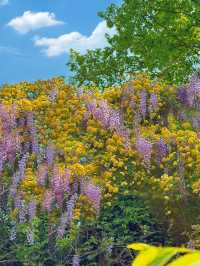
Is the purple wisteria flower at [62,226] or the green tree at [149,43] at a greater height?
the green tree at [149,43]

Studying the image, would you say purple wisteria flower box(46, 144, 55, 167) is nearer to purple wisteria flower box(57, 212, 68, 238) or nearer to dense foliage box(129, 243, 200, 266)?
purple wisteria flower box(57, 212, 68, 238)

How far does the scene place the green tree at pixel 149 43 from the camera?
23219 millimetres

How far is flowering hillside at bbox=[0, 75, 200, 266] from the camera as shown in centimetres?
812

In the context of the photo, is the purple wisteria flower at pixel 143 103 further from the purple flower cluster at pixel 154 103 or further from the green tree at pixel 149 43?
the green tree at pixel 149 43

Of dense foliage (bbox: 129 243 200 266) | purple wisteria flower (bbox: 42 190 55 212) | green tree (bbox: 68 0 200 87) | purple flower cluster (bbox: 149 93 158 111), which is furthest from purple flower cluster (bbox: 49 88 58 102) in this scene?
green tree (bbox: 68 0 200 87)

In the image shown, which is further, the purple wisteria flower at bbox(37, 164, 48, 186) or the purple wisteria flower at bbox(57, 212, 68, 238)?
the purple wisteria flower at bbox(37, 164, 48, 186)

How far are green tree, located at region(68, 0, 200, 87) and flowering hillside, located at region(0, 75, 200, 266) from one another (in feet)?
41.2

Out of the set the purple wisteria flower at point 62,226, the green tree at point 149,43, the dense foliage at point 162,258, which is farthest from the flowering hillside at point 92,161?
the green tree at point 149,43

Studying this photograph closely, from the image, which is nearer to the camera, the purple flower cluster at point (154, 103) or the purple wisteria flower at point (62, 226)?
the purple wisteria flower at point (62, 226)

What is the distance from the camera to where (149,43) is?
2336 centimetres

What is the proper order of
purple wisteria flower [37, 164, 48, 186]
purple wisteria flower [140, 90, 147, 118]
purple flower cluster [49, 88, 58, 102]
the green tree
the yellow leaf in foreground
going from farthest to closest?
the green tree → purple flower cluster [49, 88, 58, 102] → purple wisteria flower [140, 90, 147, 118] → purple wisteria flower [37, 164, 48, 186] → the yellow leaf in foreground

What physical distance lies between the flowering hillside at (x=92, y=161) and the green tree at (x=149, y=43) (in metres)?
12.6

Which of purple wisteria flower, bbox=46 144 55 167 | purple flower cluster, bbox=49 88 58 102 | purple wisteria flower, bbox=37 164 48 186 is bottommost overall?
purple wisteria flower, bbox=37 164 48 186

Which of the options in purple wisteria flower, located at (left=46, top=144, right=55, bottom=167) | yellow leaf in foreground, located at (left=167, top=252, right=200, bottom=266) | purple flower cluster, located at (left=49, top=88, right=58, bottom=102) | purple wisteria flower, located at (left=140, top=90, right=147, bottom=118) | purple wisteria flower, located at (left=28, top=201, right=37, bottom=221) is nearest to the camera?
yellow leaf in foreground, located at (left=167, top=252, right=200, bottom=266)
